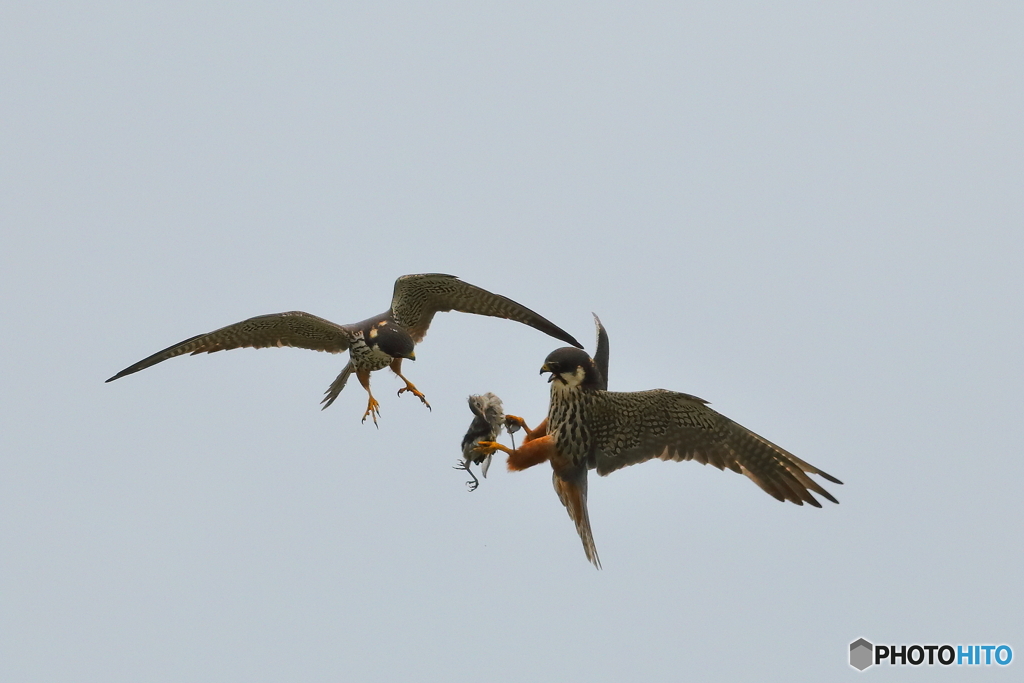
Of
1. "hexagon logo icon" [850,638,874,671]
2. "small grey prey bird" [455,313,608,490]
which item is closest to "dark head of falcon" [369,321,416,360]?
"small grey prey bird" [455,313,608,490]

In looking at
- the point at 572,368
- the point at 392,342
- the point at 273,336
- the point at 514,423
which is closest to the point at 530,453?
the point at 514,423

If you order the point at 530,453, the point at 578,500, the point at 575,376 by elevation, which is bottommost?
the point at 578,500

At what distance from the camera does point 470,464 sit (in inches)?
466

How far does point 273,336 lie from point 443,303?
69.9 inches

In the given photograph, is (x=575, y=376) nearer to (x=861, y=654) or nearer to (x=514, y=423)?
(x=514, y=423)

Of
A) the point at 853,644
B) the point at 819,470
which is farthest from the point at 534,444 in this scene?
the point at 853,644

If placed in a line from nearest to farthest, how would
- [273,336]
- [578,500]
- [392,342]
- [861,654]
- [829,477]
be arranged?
[829,477], [578,500], [392,342], [273,336], [861,654]

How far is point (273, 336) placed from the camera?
14.0 m

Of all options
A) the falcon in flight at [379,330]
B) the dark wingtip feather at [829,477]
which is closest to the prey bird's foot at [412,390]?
the falcon in flight at [379,330]

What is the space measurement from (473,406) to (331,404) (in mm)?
2648

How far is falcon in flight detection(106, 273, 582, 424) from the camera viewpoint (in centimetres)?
1339

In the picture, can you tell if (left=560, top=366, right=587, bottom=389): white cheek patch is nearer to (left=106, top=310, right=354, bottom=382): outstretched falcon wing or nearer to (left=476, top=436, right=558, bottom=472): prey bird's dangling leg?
(left=476, top=436, right=558, bottom=472): prey bird's dangling leg

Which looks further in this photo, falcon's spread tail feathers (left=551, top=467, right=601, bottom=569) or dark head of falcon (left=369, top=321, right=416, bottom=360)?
dark head of falcon (left=369, top=321, right=416, bottom=360)

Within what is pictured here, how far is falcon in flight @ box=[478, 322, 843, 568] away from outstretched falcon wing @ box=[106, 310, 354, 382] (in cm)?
281
